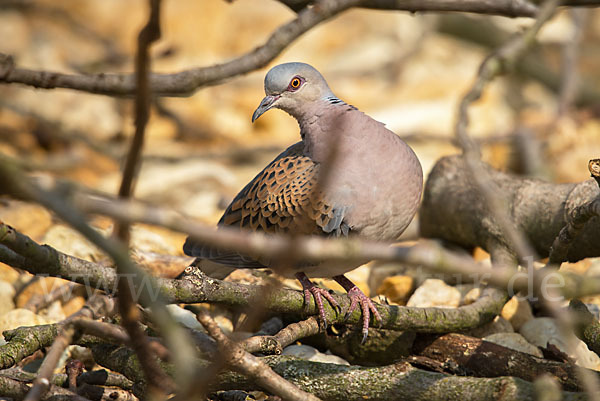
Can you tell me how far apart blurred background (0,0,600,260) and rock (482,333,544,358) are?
2.79 metres

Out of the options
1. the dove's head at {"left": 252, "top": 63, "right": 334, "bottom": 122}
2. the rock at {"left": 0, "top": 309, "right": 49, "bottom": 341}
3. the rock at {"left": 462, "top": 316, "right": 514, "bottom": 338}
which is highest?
the dove's head at {"left": 252, "top": 63, "right": 334, "bottom": 122}

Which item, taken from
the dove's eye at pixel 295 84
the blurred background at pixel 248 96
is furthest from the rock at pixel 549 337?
the blurred background at pixel 248 96

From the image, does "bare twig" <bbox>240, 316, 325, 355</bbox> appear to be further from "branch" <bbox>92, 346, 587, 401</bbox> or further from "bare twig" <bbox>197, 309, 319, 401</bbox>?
"bare twig" <bbox>197, 309, 319, 401</bbox>

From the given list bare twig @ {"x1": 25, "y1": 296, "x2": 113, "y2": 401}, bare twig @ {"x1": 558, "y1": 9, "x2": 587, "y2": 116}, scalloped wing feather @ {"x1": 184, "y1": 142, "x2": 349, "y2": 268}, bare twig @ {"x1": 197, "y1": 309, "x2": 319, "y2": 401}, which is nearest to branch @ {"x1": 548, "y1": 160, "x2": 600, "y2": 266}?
scalloped wing feather @ {"x1": 184, "y1": 142, "x2": 349, "y2": 268}

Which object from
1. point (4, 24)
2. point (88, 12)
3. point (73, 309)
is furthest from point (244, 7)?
point (73, 309)

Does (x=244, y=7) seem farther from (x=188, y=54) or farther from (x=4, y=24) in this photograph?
(x=4, y=24)

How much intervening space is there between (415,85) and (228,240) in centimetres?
947

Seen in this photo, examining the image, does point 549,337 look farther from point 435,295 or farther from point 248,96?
point 248,96

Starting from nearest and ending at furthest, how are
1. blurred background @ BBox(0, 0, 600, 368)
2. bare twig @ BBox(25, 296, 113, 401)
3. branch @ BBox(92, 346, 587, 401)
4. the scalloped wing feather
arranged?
bare twig @ BBox(25, 296, 113, 401), branch @ BBox(92, 346, 587, 401), the scalloped wing feather, blurred background @ BBox(0, 0, 600, 368)

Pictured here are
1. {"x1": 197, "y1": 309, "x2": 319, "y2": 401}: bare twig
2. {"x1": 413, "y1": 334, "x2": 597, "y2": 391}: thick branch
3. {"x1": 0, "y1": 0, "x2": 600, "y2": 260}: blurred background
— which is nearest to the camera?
{"x1": 197, "y1": 309, "x2": 319, "y2": 401}: bare twig

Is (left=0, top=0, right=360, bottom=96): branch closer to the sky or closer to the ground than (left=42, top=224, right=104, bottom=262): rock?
closer to the sky

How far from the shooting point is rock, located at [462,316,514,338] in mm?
4130

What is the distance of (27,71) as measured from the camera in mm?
3250

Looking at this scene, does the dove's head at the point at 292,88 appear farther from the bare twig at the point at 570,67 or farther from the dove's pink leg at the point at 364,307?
the bare twig at the point at 570,67
